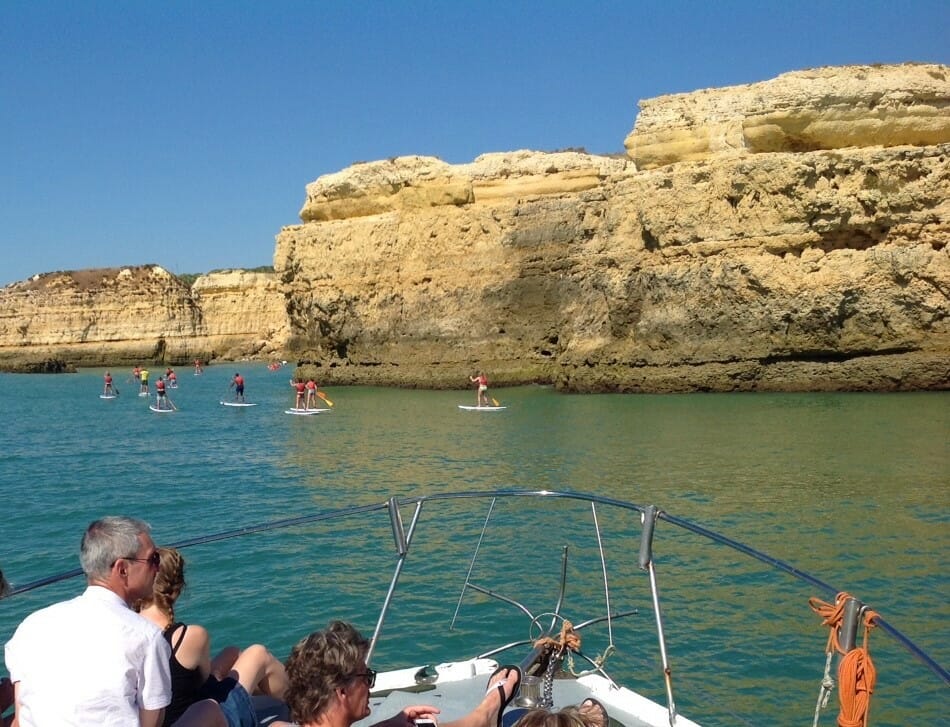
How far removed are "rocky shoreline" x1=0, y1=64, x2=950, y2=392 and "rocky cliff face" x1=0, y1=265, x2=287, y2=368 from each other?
146 ft

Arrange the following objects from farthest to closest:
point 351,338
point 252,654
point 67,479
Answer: point 351,338 < point 67,479 < point 252,654

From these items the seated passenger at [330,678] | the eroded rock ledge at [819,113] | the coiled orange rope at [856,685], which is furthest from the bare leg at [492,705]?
the eroded rock ledge at [819,113]

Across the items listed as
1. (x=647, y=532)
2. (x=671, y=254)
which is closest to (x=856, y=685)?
(x=647, y=532)

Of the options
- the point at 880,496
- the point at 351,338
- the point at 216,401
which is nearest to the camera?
the point at 880,496

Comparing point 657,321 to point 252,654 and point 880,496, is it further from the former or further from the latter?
point 252,654

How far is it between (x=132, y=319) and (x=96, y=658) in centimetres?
9654

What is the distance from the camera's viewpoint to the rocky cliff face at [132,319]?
92.8 m

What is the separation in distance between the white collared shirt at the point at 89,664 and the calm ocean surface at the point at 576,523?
2982 millimetres

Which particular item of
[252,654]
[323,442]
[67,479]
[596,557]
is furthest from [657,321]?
Answer: [252,654]

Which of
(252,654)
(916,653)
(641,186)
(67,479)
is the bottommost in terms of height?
(67,479)

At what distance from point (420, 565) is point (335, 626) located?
8.21 meters

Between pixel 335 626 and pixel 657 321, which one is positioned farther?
pixel 657 321

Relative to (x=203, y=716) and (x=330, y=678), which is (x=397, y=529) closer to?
(x=203, y=716)

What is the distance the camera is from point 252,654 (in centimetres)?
457
